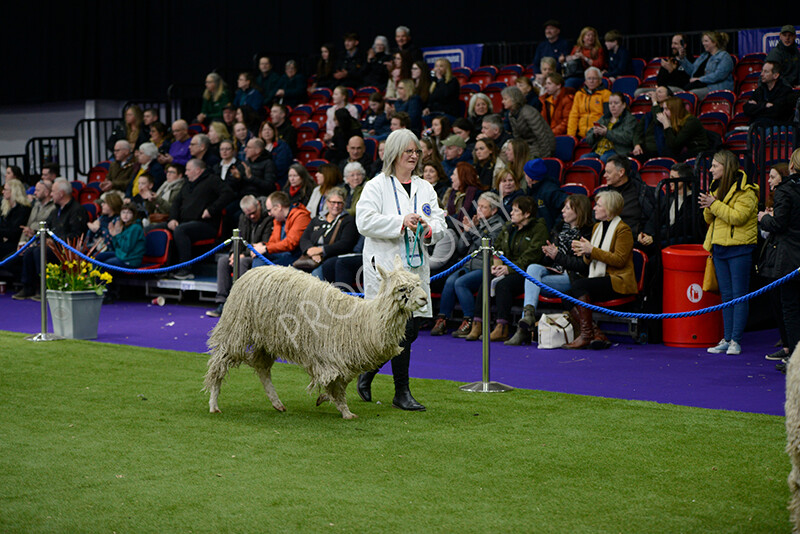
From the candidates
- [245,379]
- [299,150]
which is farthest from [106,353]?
[299,150]

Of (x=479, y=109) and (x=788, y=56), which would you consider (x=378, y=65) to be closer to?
(x=479, y=109)

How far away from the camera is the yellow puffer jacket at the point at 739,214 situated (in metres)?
9.04

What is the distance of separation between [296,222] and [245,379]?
4411 mm

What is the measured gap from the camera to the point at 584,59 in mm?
14203

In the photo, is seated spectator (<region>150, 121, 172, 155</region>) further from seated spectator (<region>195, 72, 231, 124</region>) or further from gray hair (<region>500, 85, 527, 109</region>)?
gray hair (<region>500, 85, 527, 109</region>)

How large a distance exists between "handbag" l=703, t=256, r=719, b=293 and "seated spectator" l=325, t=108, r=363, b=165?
20.3ft

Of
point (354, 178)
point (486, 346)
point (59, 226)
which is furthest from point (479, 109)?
point (486, 346)

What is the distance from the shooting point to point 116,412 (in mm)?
6770

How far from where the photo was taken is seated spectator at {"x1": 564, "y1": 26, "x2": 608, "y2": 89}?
14.0 metres

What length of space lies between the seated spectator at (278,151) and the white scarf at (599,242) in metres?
5.94

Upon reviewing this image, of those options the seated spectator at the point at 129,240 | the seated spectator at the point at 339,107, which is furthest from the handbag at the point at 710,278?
the seated spectator at the point at 129,240

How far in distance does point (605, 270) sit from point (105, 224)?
24.8ft

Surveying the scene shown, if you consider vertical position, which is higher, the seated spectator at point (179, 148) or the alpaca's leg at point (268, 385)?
the seated spectator at point (179, 148)

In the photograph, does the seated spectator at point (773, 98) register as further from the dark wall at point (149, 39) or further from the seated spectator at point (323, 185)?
the dark wall at point (149, 39)
